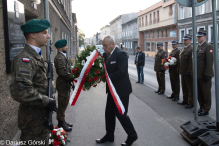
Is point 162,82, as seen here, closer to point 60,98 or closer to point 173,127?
point 173,127

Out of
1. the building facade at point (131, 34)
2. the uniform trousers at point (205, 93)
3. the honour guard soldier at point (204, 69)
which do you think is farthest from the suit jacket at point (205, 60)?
the building facade at point (131, 34)

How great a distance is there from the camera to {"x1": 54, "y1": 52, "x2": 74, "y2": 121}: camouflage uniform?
486cm

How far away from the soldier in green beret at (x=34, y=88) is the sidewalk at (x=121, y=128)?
6.10ft

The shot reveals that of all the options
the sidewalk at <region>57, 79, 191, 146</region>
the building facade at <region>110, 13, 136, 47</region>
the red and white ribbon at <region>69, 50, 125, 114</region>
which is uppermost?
the building facade at <region>110, 13, 136, 47</region>

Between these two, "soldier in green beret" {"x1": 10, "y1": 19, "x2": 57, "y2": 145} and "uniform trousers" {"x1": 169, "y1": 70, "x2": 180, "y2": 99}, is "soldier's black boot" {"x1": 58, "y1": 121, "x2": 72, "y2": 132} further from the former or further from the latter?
"uniform trousers" {"x1": 169, "y1": 70, "x2": 180, "y2": 99}

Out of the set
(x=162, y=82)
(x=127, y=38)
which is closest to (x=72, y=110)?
(x=162, y=82)

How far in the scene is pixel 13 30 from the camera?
456 centimetres

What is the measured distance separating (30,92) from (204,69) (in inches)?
200

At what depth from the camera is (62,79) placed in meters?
4.98

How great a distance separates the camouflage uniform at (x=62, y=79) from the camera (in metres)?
4.86

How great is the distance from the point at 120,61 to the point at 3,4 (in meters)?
2.36

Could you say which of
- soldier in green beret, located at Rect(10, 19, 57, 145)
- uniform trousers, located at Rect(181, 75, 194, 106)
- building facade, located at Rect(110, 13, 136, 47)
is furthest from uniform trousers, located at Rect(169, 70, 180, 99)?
building facade, located at Rect(110, 13, 136, 47)

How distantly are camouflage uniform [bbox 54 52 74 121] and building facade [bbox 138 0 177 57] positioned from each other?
3218 cm

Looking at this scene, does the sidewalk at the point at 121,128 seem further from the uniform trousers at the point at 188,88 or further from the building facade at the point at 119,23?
the building facade at the point at 119,23
